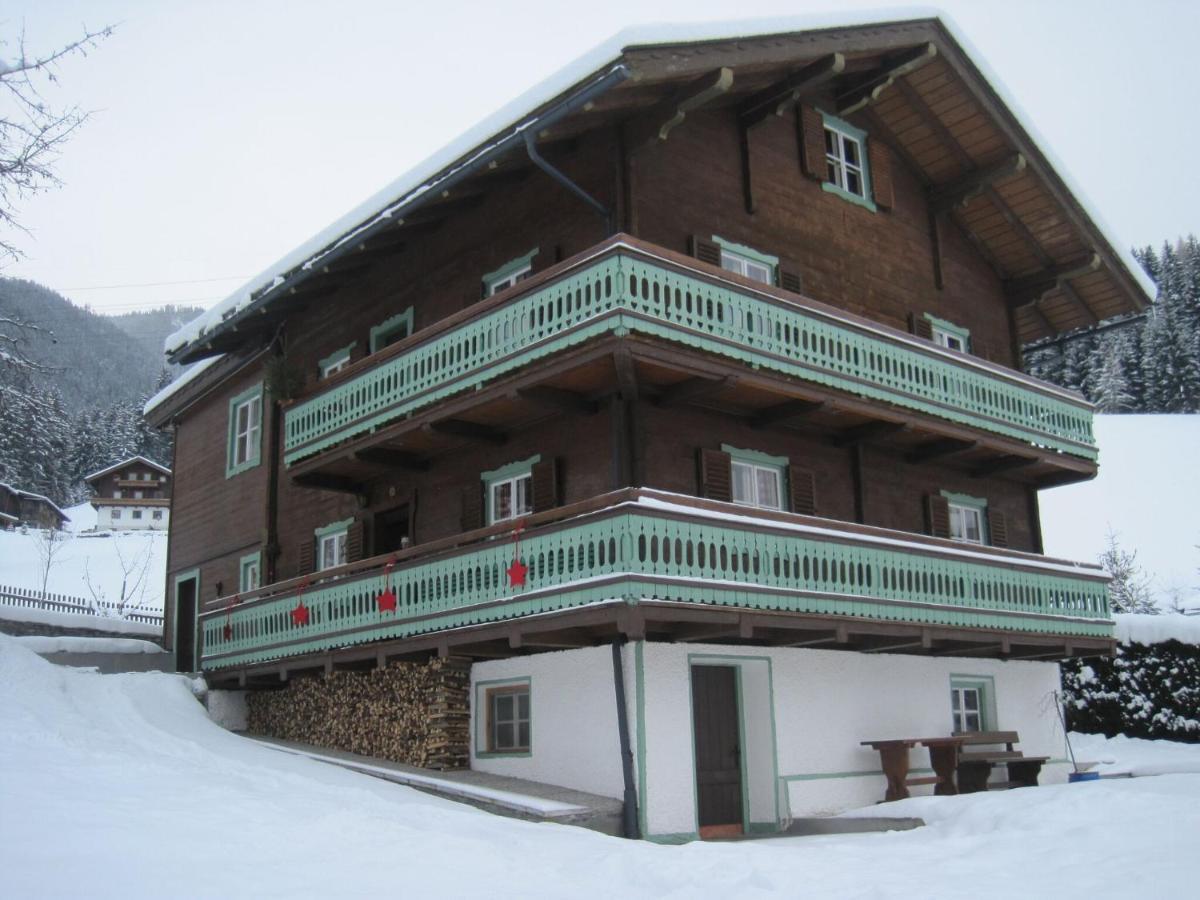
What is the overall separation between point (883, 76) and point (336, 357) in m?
10.9

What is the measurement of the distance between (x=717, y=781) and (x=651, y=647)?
2685mm

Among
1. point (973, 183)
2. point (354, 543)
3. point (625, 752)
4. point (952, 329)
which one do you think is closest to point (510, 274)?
point (354, 543)

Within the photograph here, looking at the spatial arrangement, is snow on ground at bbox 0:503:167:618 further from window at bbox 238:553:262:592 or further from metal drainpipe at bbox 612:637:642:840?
metal drainpipe at bbox 612:637:642:840

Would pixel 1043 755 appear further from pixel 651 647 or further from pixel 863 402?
pixel 651 647

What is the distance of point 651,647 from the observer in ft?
46.9

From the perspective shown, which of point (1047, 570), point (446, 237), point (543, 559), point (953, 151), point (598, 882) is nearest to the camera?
point (598, 882)

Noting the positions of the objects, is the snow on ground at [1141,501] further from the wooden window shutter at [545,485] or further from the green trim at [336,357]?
the wooden window shutter at [545,485]

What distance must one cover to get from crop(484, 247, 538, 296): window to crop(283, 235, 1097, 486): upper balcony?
73.7 inches

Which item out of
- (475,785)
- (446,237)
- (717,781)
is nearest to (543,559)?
(475,785)

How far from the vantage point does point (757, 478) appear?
17203 millimetres

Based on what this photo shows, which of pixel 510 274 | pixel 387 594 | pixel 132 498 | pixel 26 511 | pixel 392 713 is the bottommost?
pixel 392 713

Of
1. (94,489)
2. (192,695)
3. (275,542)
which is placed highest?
(94,489)

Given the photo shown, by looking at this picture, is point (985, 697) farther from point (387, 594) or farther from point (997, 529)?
point (387, 594)

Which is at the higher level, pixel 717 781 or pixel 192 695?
pixel 192 695
